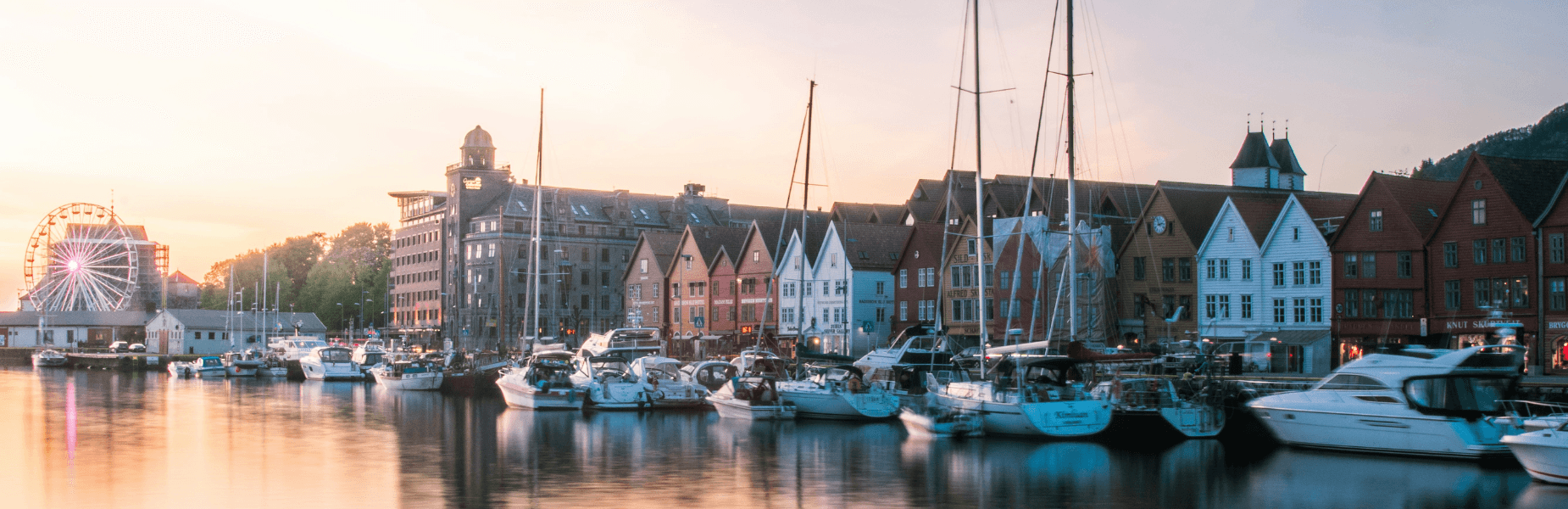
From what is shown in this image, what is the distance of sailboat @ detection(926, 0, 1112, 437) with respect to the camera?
39719mm

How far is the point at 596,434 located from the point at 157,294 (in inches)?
6008

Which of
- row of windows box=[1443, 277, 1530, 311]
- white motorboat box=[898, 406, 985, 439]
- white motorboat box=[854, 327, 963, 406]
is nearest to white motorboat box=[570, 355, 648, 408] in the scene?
white motorboat box=[854, 327, 963, 406]

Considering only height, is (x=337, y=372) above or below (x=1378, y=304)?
below

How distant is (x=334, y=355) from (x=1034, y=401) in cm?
6458

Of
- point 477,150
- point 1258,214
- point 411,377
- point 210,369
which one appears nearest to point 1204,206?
point 1258,214

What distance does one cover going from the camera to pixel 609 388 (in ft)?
178

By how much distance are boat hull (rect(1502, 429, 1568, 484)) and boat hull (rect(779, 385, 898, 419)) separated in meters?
22.8

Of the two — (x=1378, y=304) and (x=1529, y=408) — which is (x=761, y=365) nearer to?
(x=1378, y=304)

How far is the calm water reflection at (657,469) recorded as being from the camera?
27.8 m

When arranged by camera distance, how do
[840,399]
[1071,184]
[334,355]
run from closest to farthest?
[1071,184], [840,399], [334,355]

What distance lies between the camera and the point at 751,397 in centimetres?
4978

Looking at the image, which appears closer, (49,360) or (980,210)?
(980,210)

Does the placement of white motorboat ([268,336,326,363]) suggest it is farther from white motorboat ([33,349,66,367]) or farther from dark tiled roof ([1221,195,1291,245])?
dark tiled roof ([1221,195,1291,245])

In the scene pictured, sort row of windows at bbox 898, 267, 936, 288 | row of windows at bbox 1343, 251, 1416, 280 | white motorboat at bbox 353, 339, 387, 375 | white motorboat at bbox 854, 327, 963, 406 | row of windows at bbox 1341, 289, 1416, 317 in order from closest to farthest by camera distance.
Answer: white motorboat at bbox 854, 327, 963, 406
row of windows at bbox 1341, 289, 1416, 317
row of windows at bbox 1343, 251, 1416, 280
row of windows at bbox 898, 267, 936, 288
white motorboat at bbox 353, 339, 387, 375
